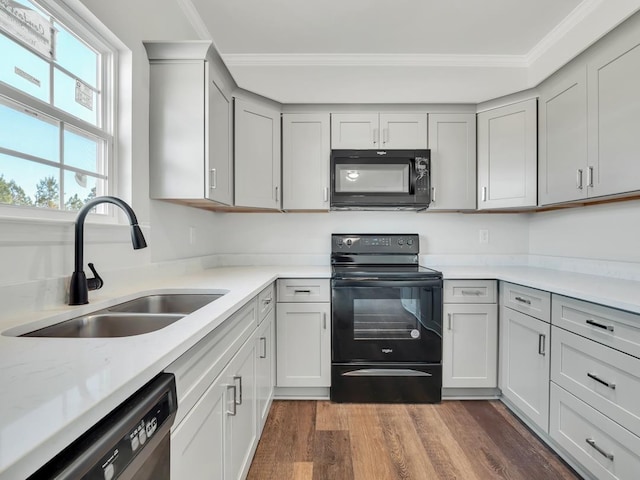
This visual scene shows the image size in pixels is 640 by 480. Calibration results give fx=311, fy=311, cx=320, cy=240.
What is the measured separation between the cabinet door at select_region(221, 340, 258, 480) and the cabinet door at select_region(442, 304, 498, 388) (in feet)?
4.51

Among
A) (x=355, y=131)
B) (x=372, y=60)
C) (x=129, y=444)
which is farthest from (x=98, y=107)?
(x=372, y=60)

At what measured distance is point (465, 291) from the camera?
86.0 inches

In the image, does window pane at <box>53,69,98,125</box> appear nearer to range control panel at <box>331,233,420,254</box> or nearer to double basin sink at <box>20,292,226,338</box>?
double basin sink at <box>20,292,226,338</box>

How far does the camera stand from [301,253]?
9.05ft

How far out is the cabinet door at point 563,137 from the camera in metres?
1.82

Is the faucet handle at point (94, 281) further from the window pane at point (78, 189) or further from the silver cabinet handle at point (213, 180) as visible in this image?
the silver cabinet handle at point (213, 180)

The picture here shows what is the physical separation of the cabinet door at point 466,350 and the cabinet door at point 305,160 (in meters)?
1.28

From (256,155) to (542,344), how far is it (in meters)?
2.17

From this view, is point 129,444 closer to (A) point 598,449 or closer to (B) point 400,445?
(B) point 400,445

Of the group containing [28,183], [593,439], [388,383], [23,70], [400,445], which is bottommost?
[400,445]

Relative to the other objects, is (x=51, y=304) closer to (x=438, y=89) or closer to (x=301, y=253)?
(x=301, y=253)

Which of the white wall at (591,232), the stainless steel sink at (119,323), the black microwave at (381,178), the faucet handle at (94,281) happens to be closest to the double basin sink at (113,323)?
the stainless steel sink at (119,323)

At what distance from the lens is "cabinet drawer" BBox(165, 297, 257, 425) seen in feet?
2.53

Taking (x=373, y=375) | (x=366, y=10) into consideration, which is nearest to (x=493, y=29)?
(x=366, y=10)
